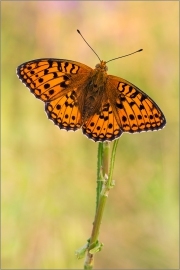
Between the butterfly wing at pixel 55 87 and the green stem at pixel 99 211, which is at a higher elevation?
the butterfly wing at pixel 55 87

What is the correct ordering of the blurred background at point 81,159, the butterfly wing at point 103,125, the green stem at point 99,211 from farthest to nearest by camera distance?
the blurred background at point 81,159
the butterfly wing at point 103,125
the green stem at point 99,211

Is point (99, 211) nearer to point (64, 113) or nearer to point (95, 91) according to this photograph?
point (64, 113)

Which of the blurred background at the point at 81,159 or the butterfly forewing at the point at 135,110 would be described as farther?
the blurred background at the point at 81,159

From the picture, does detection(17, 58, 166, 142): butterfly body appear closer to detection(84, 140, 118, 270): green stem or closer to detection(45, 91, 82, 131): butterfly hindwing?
detection(45, 91, 82, 131): butterfly hindwing

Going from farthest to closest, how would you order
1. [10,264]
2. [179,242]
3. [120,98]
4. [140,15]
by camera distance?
[140,15]
[179,242]
[10,264]
[120,98]

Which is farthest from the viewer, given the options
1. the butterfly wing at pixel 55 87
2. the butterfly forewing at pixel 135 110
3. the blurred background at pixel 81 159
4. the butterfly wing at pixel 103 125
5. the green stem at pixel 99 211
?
the blurred background at pixel 81 159

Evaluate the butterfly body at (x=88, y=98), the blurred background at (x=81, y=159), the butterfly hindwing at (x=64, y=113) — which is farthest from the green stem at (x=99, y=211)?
the blurred background at (x=81, y=159)

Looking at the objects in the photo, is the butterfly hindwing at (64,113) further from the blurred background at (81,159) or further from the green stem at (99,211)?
the blurred background at (81,159)

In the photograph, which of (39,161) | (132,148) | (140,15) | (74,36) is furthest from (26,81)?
(140,15)

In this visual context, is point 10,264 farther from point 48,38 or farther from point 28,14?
point 28,14
